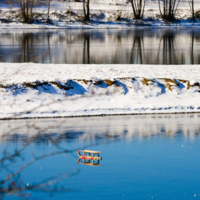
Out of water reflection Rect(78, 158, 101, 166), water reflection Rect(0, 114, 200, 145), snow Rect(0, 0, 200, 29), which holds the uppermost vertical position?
snow Rect(0, 0, 200, 29)

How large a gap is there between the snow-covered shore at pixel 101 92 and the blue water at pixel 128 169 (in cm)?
361

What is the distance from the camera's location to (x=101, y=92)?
15.9 m

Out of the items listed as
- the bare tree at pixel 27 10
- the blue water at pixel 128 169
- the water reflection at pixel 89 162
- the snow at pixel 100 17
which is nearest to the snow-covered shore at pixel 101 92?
the bare tree at pixel 27 10

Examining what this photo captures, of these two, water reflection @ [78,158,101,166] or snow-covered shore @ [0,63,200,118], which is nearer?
water reflection @ [78,158,101,166]

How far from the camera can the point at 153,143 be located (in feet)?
36.6

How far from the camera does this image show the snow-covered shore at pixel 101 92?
598 inches

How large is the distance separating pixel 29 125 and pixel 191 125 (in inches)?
220

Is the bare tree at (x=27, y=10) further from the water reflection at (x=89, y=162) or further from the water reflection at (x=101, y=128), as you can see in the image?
the water reflection at (x=89, y=162)

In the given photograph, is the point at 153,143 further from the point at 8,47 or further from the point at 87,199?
the point at 8,47

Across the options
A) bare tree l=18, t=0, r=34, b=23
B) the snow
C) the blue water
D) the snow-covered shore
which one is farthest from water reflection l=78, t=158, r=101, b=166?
the snow

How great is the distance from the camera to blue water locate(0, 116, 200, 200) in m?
7.92

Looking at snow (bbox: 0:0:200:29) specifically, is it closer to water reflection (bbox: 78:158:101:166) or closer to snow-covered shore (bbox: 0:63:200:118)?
snow-covered shore (bbox: 0:63:200:118)

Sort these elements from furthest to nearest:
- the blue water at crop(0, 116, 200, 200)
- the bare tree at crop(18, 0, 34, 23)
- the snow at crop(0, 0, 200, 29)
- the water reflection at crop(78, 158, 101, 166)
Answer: the snow at crop(0, 0, 200, 29) → the bare tree at crop(18, 0, 34, 23) → the water reflection at crop(78, 158, 101, 166) → the blue water at crop(0, 116, 200, 200)

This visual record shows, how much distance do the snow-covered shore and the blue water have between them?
361cm
